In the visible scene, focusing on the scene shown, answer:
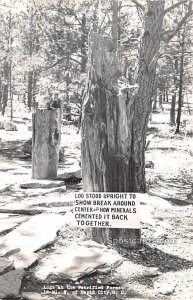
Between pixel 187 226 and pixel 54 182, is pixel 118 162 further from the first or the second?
pixel 54 182

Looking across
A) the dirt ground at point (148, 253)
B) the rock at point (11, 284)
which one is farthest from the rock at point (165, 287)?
the rock at point (11, 284)

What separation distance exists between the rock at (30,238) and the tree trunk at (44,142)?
105 inches

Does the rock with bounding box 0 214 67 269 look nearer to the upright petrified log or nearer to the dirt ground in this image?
the dirt ground

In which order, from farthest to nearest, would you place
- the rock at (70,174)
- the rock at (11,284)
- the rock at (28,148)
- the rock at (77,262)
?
the rock at (28,148)
the rock at (70,174)
the rock at (77,262)
the rock at (11,284)

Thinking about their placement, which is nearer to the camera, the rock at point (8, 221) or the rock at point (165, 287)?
the rock at point (165, 287)

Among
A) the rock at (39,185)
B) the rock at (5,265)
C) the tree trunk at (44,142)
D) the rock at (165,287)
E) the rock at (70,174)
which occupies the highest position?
the tree trunk at (44,142)

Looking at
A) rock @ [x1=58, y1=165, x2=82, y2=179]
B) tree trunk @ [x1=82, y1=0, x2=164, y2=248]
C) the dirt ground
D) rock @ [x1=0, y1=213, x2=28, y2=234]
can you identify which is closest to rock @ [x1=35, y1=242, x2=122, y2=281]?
the dirt ground

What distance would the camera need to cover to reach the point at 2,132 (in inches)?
695

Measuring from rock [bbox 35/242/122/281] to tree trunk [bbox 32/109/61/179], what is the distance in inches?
149

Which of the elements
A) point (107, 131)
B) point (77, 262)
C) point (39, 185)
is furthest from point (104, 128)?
point (39, 185)

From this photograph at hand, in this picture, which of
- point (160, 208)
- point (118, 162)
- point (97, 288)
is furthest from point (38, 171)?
point (97, 288)

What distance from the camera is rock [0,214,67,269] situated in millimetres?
3809

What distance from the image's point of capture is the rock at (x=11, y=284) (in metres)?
3.12

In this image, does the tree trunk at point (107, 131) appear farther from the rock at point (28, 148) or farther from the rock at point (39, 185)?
the rock at point (28, 148)
